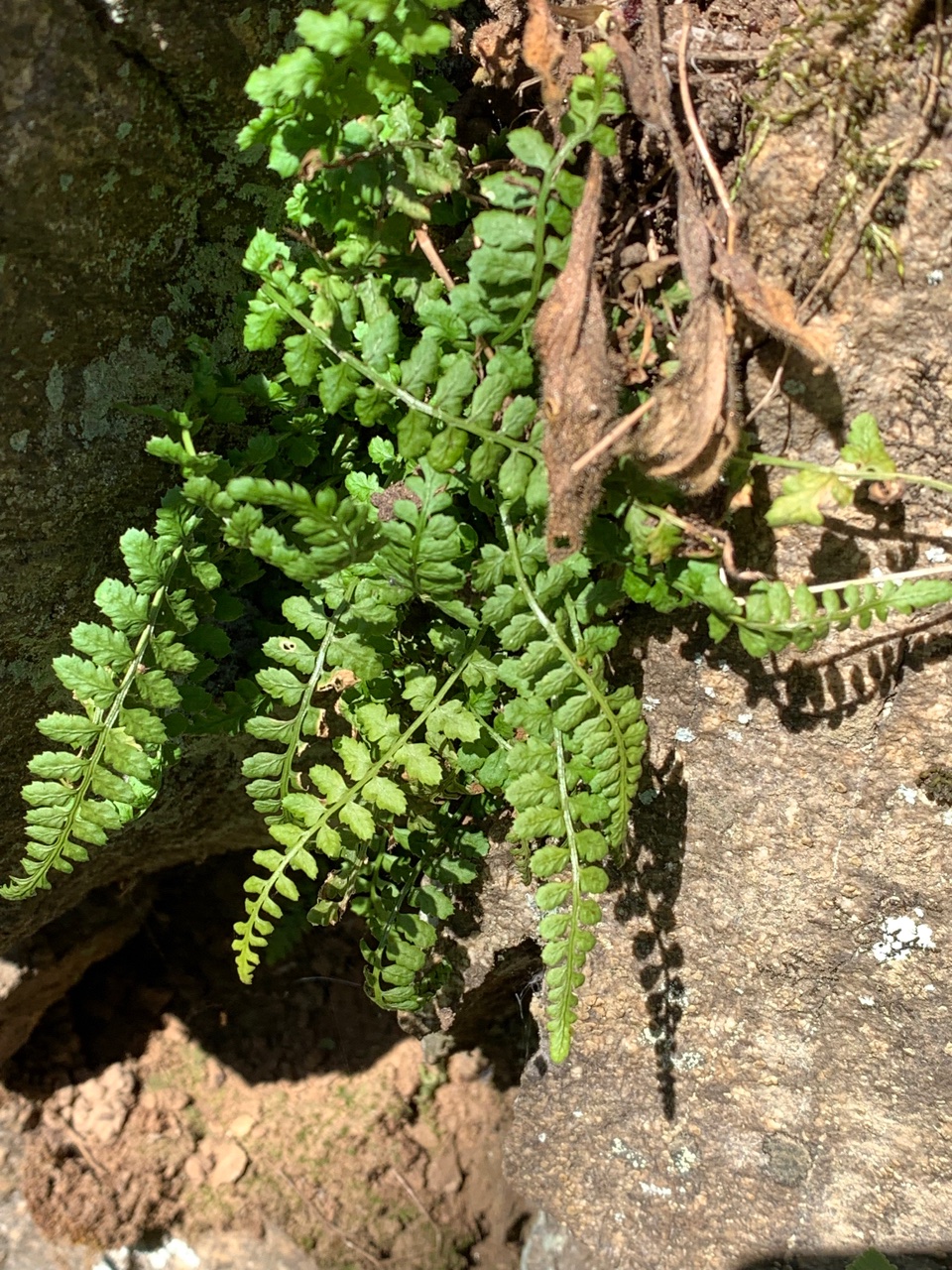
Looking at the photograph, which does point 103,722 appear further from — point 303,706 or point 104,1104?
point 104,1104

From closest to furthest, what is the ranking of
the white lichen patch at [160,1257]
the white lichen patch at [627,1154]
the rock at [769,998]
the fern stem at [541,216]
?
the fern stem at [541,216], the rock at [769,998], the white lichen patch at [627,1154], the white lichen patch at [160,1257]

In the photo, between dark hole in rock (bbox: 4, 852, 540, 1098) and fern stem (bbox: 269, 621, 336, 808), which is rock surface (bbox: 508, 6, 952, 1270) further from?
dark hole in rock (bbox: 4, 852, 540, 1098)

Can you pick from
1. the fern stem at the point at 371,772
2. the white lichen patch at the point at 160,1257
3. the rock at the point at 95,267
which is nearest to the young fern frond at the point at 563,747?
the fern stem at the point at 371,772

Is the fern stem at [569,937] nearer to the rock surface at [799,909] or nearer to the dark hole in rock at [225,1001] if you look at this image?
the rock surface at [799,909]

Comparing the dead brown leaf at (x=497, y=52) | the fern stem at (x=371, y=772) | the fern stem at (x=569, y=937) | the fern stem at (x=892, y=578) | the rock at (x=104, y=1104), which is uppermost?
the dead brown leaf at (x=497, y=52)

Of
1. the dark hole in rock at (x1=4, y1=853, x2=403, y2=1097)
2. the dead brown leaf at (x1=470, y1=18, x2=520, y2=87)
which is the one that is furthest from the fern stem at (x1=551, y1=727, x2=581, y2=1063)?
the dark hole in rock at (x1=4, y1=853, x2=403, y2=1097)


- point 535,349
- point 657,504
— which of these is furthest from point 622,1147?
point 535,349
